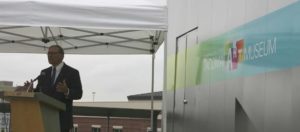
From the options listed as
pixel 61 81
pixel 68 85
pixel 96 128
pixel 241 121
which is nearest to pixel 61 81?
pixel 61 81

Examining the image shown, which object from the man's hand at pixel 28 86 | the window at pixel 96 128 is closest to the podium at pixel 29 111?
the man's hand at pixel 28 86

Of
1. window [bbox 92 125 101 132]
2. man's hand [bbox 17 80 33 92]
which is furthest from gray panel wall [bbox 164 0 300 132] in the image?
window [bbox 92 125 101 132]

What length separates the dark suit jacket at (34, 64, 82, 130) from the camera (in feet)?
18.2

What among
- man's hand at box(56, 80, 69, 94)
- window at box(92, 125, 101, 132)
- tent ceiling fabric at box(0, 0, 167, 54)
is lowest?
window at box(92, 125, 101, 132)

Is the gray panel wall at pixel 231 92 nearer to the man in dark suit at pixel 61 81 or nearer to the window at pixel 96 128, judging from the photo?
the man in dark suit at pixel 61 81

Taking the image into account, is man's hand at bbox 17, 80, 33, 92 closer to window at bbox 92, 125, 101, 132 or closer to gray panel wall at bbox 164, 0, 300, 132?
gray panel wall at bbox 164, 0, 300, 132

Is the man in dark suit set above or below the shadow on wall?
above

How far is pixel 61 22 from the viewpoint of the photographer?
570 cm

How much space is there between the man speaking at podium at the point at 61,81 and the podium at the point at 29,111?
28.6 inches

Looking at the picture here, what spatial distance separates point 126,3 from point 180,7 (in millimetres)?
633

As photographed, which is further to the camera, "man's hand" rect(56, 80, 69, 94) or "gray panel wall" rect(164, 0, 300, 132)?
"man's hand" rect(56, 80, 69, 94)

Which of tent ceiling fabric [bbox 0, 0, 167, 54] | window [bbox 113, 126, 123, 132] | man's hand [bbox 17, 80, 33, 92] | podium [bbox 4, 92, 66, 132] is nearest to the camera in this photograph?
podium [bbox 4, 92, 66, 132]

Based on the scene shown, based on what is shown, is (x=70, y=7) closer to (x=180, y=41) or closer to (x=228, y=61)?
(x=180, y=41)

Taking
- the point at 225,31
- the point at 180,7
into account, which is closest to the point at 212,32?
the point at 225,31
